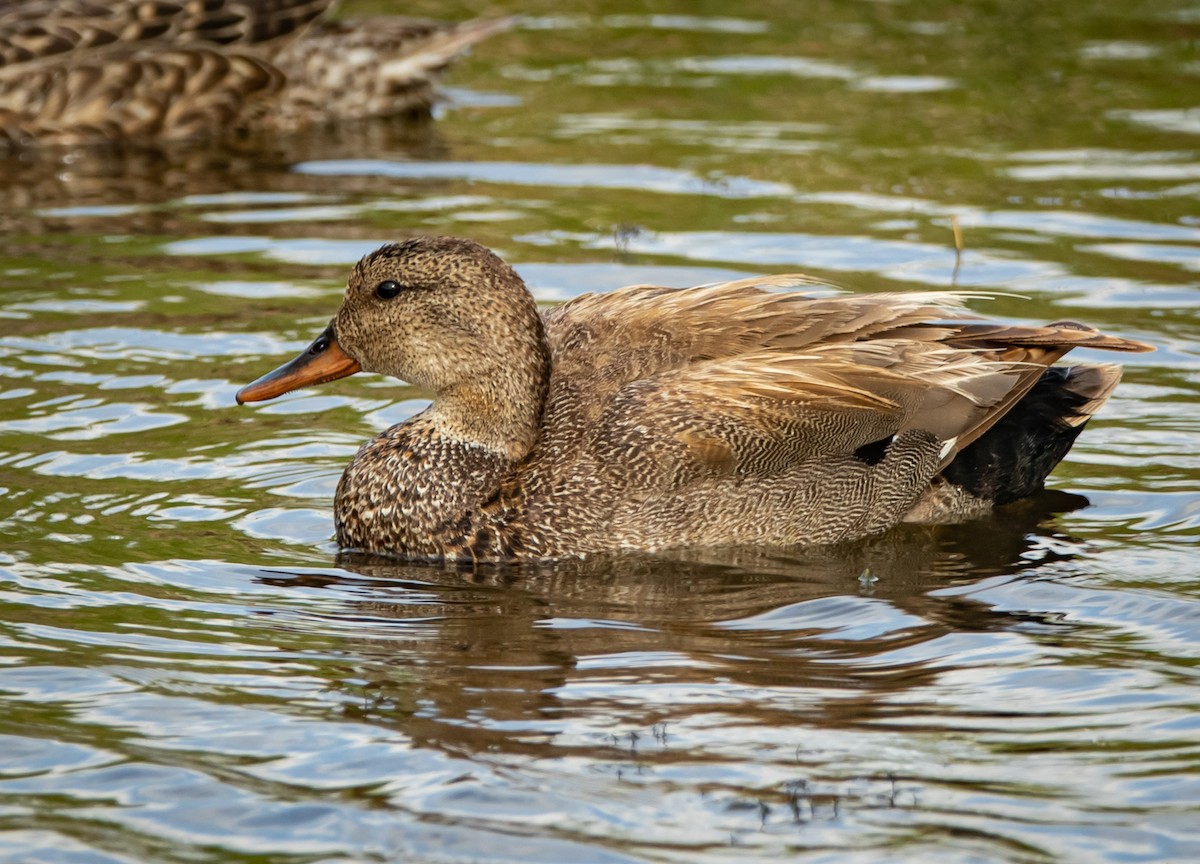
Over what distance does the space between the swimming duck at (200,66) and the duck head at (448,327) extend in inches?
261

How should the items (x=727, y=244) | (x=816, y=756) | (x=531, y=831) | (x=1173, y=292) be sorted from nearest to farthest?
(x=531, y=831)
(x=816, y=756)
(x=1173, y=292)
(x=727, y=244)

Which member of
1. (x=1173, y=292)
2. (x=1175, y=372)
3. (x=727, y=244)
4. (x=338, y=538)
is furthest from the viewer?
(x=727, y=244)

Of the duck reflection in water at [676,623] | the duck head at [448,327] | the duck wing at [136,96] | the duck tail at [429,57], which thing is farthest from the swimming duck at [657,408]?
the duck tail at [429,57]

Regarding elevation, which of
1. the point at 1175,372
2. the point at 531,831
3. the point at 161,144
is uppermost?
the point at 161,144

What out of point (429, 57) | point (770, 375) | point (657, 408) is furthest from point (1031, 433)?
point (429, 57)

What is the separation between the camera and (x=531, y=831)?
5457 millimetres

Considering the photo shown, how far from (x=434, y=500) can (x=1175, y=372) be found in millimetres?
3975

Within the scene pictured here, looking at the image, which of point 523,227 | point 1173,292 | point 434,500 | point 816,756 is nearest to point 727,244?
point 523,227

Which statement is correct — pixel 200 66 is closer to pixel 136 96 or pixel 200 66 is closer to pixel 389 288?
pixel 136 96

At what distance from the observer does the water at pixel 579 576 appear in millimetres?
5621

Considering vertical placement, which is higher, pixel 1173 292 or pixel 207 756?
pixel 1173 292

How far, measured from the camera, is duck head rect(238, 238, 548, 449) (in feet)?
26.3

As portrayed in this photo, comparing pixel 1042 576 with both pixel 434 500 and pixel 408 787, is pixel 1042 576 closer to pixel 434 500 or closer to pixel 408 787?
pixel 434 500

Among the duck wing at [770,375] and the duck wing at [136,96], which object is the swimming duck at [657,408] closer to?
the duck wing at [770,375]
